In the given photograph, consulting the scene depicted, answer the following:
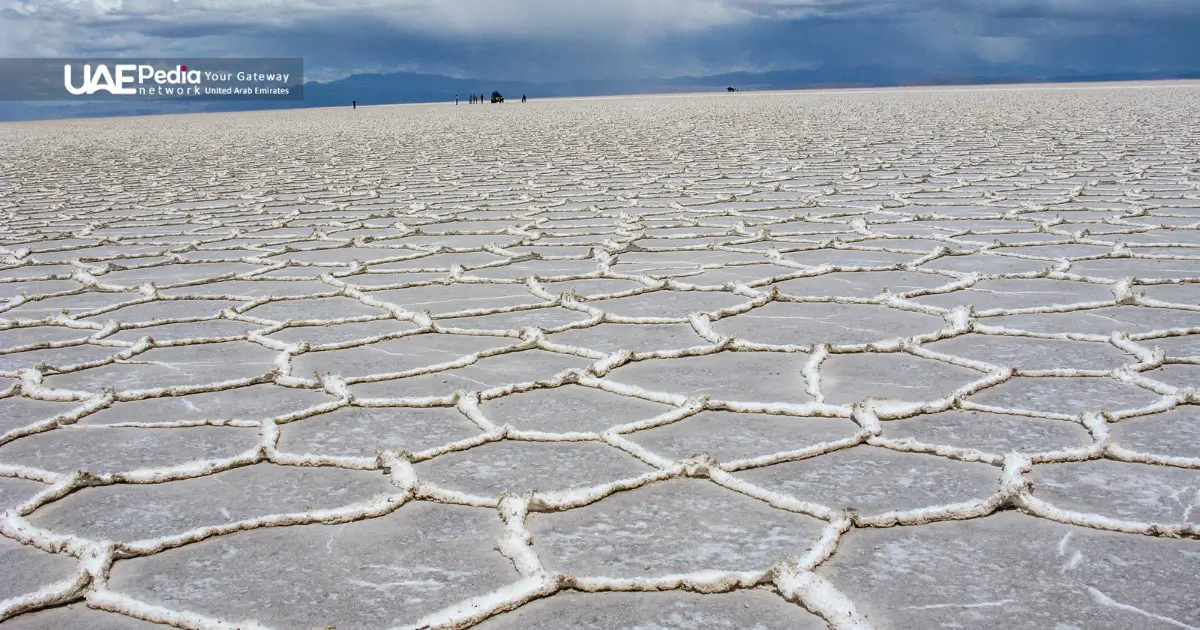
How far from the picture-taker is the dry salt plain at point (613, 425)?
3.98ft

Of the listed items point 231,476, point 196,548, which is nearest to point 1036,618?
point 196,548

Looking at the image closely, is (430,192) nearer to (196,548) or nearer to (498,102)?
(196,548)

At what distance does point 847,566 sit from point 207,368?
1.44 metres

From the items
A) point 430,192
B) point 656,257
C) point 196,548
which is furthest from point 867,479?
point 430,192

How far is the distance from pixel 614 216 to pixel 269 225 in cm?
143

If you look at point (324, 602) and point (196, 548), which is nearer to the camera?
point (324, 602)

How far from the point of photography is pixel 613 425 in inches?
69.7

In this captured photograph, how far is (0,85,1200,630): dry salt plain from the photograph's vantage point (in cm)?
121

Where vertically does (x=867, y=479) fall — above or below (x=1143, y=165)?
below

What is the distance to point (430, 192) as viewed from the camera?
5.65 metres

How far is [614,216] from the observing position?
4367mm

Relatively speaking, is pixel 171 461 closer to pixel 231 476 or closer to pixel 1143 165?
pixel 231 476

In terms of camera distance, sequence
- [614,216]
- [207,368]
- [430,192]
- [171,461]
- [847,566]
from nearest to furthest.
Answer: [847,566], [171,461], [207,368], [614,216], [430,192]

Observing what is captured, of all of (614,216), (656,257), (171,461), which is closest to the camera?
(171,461)
